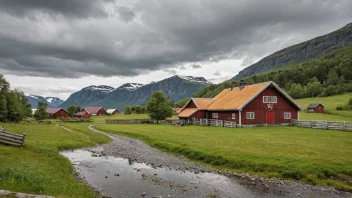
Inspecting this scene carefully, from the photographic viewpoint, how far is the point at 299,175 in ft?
56.3

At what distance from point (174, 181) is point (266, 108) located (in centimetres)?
3941

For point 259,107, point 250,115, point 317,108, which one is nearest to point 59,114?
point 250,115

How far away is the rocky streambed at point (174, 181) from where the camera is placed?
14422 mm

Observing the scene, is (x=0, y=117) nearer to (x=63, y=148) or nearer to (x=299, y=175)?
(x=63, y=148)

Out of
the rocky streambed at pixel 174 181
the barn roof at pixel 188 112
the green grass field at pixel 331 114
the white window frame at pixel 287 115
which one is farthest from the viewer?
the green grass field at pixel 331 114

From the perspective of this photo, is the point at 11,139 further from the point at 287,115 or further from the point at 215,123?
the point at 287,115

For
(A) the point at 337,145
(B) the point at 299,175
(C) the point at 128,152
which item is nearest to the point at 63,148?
(C) the point at 128,152

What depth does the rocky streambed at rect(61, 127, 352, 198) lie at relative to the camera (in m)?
14.4

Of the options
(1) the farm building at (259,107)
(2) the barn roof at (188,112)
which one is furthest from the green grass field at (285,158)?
(2) the barn roof at (188,112)

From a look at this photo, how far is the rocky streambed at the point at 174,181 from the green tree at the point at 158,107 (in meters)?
48.7

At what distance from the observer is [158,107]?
237 feet

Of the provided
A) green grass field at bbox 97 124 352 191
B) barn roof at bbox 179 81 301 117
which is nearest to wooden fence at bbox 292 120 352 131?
barn roof at bbox 179 81 301 117

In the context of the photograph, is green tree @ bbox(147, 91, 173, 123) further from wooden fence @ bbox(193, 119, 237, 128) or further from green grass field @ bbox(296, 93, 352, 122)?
green grass field @ bbox(296, 93, 352, 122)

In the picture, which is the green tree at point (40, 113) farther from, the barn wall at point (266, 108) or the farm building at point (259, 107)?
the barn wall at point (266, 108)
